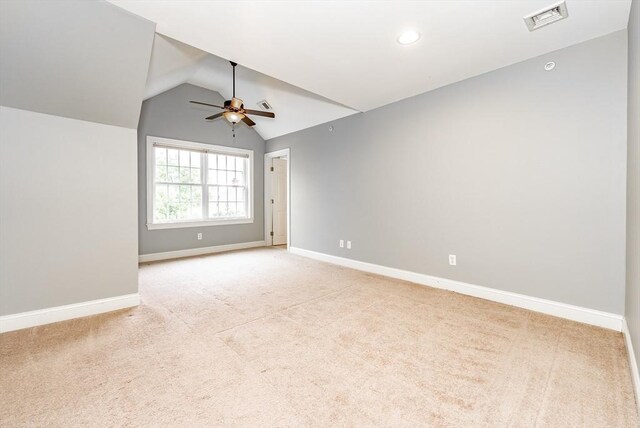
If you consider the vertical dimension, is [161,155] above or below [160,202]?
above

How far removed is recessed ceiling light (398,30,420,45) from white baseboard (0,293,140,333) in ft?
11.9

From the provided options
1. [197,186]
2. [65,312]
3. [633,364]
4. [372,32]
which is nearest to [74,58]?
[65,312]

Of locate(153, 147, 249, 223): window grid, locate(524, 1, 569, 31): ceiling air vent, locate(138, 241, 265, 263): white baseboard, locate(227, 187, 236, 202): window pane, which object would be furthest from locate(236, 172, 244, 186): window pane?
locate(524, 1, 569, 31): ceiling air vent

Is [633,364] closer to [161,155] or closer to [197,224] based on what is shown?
[197,224]

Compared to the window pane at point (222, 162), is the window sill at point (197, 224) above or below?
below

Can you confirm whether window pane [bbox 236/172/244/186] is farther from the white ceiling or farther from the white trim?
the white trim

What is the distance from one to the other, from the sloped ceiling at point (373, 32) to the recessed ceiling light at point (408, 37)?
0.17 ft

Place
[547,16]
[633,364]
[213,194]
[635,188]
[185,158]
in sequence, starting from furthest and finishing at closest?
[213,194], [185,158], [547,16], [635,188], [633,364]

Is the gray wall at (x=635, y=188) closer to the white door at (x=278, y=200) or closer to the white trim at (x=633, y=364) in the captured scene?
the white trim at (x=633, y=364)

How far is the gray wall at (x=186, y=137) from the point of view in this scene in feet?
16.2

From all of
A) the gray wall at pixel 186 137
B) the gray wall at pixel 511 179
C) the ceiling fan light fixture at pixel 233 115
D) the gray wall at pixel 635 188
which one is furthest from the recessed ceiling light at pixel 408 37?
the gray wall at pixel 186 137

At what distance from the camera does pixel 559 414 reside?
1.44 m

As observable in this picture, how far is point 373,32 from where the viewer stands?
2.33 meters

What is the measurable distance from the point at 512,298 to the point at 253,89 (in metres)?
5.10
